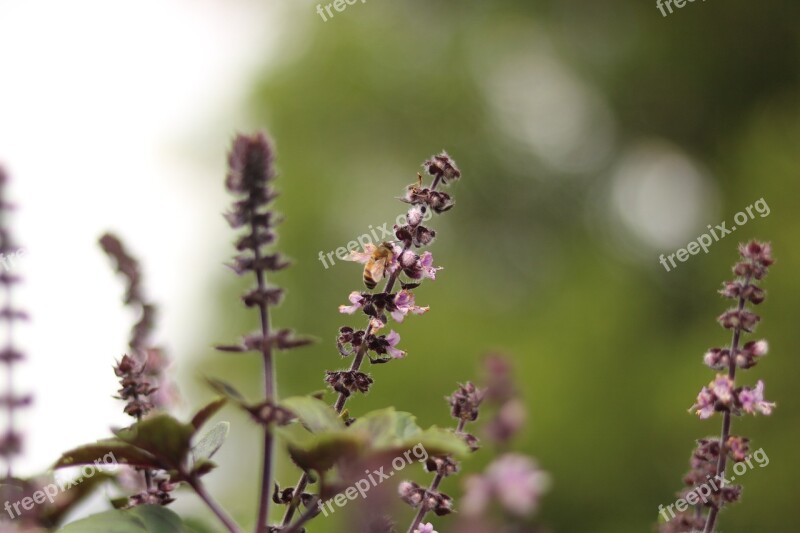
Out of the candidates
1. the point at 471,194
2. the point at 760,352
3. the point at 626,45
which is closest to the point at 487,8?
the point at 626,45

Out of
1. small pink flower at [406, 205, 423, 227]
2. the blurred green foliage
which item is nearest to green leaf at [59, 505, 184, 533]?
small pink flower at [406, 205, 423, 227]

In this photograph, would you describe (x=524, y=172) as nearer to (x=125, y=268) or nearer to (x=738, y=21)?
(x=738, y=21)

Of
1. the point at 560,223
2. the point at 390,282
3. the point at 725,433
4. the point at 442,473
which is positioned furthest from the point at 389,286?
the point at 560,223

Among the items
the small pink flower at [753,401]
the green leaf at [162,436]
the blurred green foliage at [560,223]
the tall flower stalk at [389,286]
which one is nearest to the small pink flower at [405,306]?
the tall flower stalk at [389,286]

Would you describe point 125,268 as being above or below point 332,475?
above

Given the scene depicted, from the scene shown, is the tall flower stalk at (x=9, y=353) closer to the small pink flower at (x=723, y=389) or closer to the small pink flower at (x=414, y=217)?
the small pink flower at (x=414, y=217)

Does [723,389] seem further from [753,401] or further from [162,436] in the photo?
[162,436]
